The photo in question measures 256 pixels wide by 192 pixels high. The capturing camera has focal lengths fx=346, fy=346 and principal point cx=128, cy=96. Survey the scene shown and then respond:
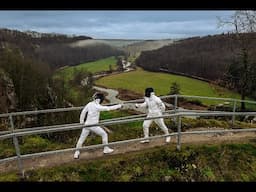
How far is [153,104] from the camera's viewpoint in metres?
6.98

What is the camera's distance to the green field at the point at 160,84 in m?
24.9

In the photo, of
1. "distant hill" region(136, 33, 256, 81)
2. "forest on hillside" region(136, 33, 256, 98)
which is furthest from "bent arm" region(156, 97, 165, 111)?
"forest on hillside" region(136, 33, 256, 98)

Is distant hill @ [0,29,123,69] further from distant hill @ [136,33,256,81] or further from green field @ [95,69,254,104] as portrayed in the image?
green field @ [95,69,254,104]

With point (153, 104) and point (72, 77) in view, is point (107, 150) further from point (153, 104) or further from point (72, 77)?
point (72, 77)

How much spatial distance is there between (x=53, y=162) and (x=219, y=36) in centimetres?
1746

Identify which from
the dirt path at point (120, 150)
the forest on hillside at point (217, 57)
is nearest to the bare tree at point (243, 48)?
the forest on hillside at point (217, 57)

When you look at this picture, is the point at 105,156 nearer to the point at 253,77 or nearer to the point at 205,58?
the point at 253,77

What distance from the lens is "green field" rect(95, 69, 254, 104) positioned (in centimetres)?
2488

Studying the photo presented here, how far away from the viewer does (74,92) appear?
2300 cm

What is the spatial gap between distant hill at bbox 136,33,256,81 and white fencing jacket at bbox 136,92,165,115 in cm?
1145

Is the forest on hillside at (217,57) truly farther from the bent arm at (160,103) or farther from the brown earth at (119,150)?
the bent arm at (160,103)

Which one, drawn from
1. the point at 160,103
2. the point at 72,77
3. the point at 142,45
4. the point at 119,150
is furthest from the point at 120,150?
the point at 72,77

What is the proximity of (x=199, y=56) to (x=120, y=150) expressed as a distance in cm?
1799

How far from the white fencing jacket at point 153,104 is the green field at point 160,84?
17.2 meters
